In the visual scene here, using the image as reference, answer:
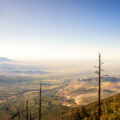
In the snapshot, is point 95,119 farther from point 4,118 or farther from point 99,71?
point 4,118

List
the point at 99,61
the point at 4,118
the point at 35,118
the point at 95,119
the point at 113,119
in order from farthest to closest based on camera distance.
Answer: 1. the point at 4,118
2. the point at 35,118
3. the point at 95,119
4. the point at 113,119
5. the point at 99,61

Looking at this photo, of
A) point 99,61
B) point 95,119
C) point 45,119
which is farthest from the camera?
point 45,119

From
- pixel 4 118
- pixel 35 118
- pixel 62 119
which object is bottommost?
pixel 4 118

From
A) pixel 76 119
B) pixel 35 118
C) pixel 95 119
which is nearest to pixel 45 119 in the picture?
pixel 35 118

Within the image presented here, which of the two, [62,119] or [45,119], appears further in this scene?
[45,119]

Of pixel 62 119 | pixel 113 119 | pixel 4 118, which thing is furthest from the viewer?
pixel 4 118

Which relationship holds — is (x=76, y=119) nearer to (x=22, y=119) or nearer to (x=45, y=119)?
(x=45, y=119)

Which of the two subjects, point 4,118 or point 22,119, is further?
point 4,118

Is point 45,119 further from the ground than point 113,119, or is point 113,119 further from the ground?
point 113,119

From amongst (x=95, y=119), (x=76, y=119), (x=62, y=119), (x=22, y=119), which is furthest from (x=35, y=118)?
(x=95, y=119)
